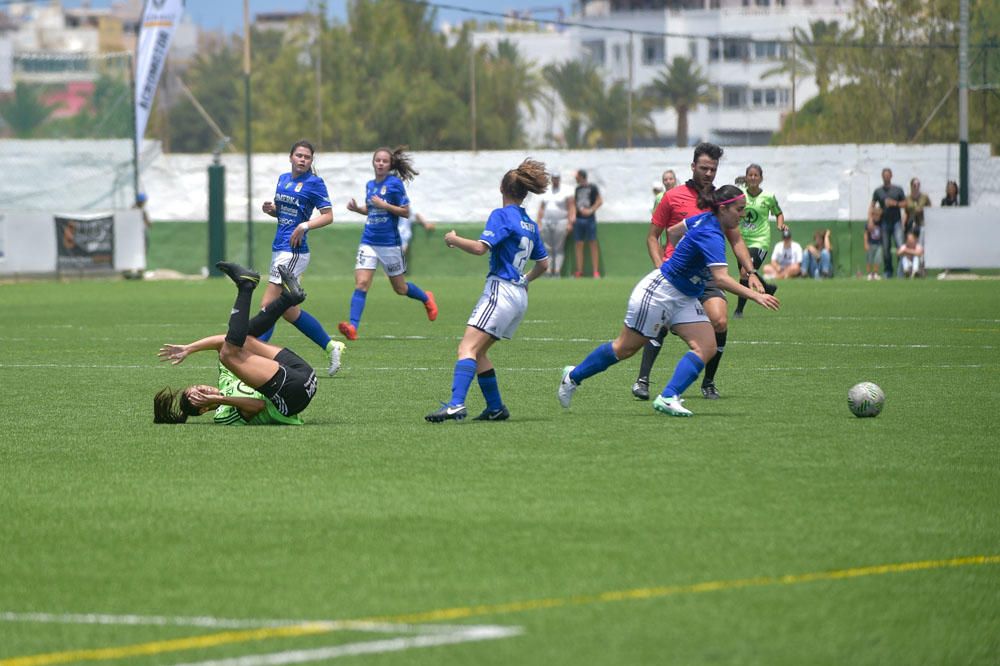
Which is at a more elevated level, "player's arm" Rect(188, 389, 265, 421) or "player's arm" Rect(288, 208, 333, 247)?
"player's arm" Rect(288, 208, 333, 247)

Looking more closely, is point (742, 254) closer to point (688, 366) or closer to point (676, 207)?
point (688, 366)

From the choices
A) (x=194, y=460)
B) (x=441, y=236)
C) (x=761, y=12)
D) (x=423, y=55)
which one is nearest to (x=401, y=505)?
(x=194, y=460)

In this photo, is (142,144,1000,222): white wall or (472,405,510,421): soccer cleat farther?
(142,144,1000,222): white wall

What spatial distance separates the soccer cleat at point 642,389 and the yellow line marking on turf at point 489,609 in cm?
639

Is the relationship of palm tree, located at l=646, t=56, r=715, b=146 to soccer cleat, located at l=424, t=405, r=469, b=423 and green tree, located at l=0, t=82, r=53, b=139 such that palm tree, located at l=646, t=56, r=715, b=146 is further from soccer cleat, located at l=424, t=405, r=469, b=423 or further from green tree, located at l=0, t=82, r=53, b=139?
soccer cleat, located at l=424, t=405, r=469, b=423

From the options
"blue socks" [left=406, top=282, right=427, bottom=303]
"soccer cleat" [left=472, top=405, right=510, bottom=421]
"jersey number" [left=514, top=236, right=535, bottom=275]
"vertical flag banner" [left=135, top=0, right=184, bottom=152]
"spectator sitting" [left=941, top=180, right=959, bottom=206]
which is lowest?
"soccer cleat" [left=472, top=405, right=510, bottom=421]

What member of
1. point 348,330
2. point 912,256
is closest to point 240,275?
point 348,330

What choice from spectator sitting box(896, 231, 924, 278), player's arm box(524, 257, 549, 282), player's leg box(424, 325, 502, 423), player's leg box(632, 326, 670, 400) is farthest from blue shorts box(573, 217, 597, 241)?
player's leg box(424, 325, 502, 423)

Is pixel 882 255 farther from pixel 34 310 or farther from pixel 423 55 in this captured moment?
pixel 423 55

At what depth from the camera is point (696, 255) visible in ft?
41.3

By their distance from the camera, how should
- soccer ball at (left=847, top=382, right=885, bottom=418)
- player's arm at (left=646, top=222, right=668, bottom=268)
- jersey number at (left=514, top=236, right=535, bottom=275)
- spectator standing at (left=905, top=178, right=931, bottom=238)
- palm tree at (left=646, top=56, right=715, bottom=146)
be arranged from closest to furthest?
jersey number at (left=514, top=236, right=535, bottom=275) < soccer ball at (left=847, top=382, right=885, bottom=418) < player's arm at (left=646, top=222, right=668, bottom=268) < spectator standing at (left=905, top=178, right=931, bottom=238) < palm tree at (left=646, top=56, right=715, bottom=146)

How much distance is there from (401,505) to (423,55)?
77.3 metres

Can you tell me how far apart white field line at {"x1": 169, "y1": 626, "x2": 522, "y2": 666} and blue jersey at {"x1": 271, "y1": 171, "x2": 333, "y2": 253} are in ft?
38.1

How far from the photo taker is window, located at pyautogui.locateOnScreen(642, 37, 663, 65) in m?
125
